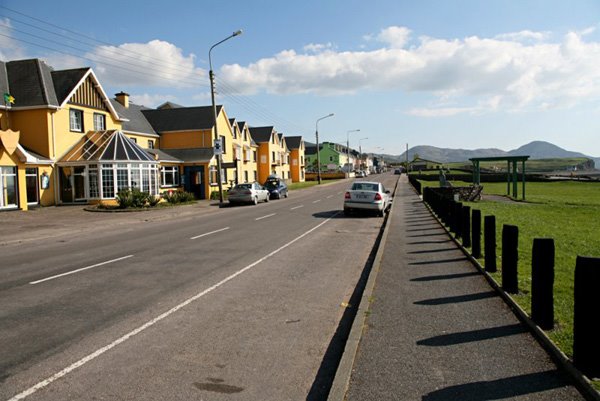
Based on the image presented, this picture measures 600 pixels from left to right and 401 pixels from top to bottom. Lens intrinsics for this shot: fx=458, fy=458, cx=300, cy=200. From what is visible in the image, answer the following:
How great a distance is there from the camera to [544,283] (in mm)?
5203

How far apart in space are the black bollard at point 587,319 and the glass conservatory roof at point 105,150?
29.1 m

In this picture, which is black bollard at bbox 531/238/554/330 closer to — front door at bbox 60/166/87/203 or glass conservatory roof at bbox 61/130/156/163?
glass conservatory roof at bbox 61/130/156/163

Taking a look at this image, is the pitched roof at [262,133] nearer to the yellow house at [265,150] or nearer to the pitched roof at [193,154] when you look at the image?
the yellow house at [265,150]

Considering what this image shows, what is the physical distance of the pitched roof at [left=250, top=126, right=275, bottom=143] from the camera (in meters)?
66.9

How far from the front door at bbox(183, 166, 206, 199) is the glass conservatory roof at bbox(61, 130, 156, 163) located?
7.13 metres

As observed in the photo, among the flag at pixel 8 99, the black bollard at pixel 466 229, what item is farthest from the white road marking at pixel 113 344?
the flag at pixel 8 99

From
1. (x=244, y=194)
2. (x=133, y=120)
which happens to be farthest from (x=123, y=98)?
(x=244, y=194)

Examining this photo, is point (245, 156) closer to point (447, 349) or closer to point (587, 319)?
point (447, 349)

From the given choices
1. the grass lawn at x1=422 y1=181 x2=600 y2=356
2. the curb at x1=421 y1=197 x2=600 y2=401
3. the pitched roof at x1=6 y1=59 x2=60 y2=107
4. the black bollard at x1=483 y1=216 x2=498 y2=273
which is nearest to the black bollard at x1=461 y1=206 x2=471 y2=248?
the grass lawn at x1=422 y1=181 x2=600 y2=356

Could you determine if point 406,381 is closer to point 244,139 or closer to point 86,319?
point 86,319

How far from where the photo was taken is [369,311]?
20.3 feet

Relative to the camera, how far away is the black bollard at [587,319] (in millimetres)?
4062

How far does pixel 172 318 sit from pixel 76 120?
29367mm

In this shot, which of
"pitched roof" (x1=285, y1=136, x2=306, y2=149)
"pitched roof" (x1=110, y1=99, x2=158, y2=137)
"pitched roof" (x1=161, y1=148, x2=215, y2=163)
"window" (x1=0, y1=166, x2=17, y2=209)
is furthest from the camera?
"pitched roof" (x1=285, y1=136, x2=306, y2=149)
